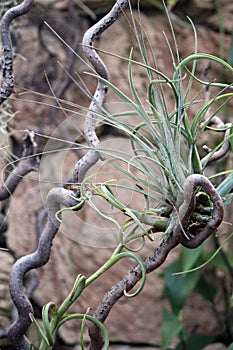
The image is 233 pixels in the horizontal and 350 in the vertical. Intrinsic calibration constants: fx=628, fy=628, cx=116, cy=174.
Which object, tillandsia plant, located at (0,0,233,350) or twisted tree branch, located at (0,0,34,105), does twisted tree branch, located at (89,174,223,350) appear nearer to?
tillandsia plant, located at (0,0,233,350)

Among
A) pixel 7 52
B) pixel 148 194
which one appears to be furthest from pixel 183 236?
pixel 7 52

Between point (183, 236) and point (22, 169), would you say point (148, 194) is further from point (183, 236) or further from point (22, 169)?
point (22, 169)

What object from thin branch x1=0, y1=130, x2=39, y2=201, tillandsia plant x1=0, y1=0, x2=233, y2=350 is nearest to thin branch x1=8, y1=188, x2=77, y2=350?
tillandsia plant x1=0, y1=0, x2=233, y2=350

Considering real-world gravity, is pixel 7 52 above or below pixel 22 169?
above

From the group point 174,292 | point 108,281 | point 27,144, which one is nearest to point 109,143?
point 27,144

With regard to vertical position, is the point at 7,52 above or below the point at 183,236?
above

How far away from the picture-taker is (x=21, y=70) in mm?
1201

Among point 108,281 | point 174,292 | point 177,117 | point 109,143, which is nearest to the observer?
point 177,117

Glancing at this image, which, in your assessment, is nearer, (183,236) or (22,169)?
(183,236)

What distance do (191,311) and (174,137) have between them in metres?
0.84

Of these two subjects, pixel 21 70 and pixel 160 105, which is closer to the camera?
pixel 160 105

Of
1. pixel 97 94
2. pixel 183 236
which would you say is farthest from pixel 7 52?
pixel 183 236

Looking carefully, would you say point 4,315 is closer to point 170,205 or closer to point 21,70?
point 21,70

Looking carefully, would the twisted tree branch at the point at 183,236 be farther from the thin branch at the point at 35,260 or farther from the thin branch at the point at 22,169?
the thin branch at the point at 22,169
